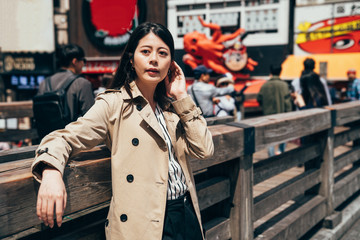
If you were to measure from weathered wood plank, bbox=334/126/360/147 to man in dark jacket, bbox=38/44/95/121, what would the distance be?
127 inches

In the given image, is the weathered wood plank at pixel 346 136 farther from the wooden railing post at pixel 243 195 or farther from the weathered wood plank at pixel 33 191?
the weathered wood plank at pixel 33 191

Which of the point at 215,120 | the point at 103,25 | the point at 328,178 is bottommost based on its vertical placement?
the point at 328,178

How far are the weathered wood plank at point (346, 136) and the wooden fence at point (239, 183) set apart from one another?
1cm

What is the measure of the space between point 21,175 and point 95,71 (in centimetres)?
1749

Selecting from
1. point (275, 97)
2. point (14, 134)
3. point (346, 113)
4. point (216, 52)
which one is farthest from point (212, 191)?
point (216, 52)

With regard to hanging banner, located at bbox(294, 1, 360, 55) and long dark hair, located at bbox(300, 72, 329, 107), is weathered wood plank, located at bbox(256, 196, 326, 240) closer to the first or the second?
long dark hair, located at bbox(300, 72, 329, 107)

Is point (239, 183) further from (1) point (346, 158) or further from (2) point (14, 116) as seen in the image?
(2) point (14, 116)

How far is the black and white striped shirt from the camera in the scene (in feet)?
6.19

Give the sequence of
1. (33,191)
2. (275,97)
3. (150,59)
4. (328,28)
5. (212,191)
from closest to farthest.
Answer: (33,191) → (150,59) → (212,191) → (275,97) → (328,28)

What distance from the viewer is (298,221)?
378 cm

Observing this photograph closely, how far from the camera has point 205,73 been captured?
5891 millimetres

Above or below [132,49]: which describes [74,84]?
below

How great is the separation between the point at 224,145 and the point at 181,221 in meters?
0.92

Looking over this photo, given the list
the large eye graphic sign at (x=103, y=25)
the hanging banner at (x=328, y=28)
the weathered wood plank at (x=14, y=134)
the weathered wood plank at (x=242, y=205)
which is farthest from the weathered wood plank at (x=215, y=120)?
the large eye graphic sign at (x=103, y=25)
